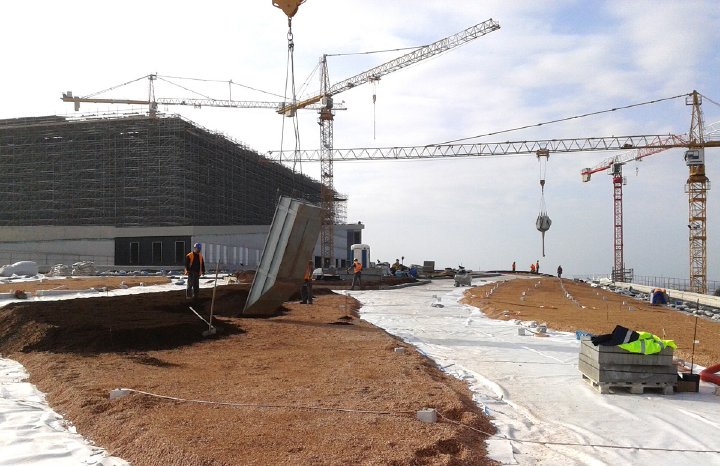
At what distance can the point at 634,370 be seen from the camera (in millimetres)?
7461

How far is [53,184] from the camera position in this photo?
6488 cm

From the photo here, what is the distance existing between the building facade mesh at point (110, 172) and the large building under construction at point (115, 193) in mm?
99

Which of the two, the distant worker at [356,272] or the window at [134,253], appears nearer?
the distant worker at [356,272]

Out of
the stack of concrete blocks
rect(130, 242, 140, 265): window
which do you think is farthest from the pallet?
rect(130, 242, 140, 265): window

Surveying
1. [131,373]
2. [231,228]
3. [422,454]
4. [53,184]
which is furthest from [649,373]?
[53,184]

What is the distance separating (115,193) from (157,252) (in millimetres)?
9214

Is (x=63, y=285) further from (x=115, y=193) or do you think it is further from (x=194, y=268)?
(x=115, y=193)

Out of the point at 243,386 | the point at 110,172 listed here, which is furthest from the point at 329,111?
the point at 243,386

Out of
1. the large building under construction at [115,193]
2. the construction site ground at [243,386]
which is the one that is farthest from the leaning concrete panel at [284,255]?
the large building under construction at [115,193]

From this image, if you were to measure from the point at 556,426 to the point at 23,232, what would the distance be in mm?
62288

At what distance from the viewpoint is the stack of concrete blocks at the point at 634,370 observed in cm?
745

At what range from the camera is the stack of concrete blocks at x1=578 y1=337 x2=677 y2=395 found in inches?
293

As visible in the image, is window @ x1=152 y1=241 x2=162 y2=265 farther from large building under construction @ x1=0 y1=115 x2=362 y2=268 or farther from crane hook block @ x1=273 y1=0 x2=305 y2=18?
crane hook block @ x1=273 y1=0 x2=305 y2=18

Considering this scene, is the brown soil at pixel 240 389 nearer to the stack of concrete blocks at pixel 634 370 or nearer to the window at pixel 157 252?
the stack of concrete blocks at pixel 634 370
